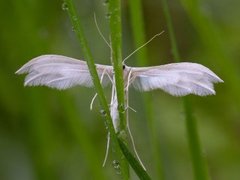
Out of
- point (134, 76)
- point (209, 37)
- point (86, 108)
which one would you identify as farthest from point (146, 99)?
point (86, 108)

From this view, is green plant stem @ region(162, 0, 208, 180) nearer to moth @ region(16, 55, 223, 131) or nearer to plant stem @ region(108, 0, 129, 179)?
moth @ region(16, 55, 223, 131)

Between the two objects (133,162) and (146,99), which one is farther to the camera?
(146,99)

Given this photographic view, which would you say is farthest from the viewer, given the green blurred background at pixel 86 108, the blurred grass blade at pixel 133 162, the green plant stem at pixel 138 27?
the green blurred background at pixel 86 108

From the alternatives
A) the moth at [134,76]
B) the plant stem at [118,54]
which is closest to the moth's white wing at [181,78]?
the moth at [134,76]

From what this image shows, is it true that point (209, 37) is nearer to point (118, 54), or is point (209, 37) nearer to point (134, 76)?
point (134, 76)

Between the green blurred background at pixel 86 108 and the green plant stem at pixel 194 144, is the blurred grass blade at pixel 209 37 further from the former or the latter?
the green plant stem at pixel 194 144

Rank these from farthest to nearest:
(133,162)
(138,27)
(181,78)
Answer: (138,27) < (181,78) < (133,162)

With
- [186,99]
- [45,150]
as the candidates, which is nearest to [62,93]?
[45,150]

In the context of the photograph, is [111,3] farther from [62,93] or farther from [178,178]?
[178,178]
